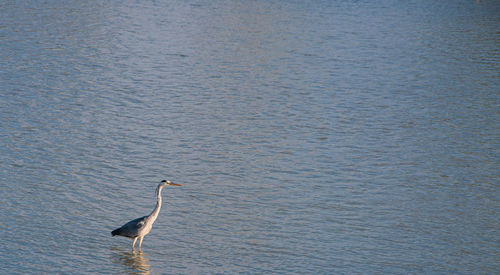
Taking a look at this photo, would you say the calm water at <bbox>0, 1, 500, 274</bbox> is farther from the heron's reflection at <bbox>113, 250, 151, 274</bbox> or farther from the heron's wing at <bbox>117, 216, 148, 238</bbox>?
the heron's wing at <bbox>117, 216, 148, 238</bbox>

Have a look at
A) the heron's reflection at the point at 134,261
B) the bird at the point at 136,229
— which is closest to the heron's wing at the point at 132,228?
the bird at the point at 136,229

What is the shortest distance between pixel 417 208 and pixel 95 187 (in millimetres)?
6992

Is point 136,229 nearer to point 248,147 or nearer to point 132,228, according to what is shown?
point 132,228

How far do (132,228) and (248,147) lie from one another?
6.42m

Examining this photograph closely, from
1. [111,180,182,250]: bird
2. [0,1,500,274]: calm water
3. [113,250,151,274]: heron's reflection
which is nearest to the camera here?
[113,250,151,274]: heron's reflection

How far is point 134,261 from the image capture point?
11859mm

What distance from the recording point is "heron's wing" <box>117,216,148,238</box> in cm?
1199

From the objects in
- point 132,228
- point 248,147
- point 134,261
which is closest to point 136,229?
point 132,228

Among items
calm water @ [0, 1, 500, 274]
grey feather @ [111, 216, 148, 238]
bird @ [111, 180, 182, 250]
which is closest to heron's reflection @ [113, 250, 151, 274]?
calm water @ [0, 1, 500, 274]

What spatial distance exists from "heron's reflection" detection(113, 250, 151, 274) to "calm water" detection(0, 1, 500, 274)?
0.04m

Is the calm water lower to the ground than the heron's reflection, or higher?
lower

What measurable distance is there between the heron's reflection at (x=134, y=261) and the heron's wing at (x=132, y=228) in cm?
34

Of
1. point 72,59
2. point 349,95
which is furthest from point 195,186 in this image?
point 72,59

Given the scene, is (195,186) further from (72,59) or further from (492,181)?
(72,59)
